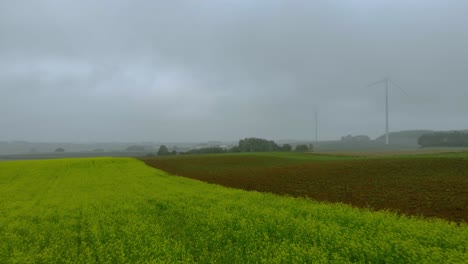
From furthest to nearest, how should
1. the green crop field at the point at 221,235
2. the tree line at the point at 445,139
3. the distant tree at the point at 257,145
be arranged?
the tree line at the point at 445,139, the distant tree at the point at 257,145, the green crop field at the point at 221,235

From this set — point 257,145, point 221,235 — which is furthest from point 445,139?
point 221,235

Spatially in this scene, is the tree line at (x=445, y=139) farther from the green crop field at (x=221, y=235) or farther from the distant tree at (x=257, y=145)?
the green crop field at (x=221, y=235)

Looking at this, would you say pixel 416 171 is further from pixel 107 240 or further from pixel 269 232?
pixel 107 240

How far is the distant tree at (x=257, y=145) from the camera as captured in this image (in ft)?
370

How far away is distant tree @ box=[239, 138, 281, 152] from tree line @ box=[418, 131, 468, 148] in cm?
5880

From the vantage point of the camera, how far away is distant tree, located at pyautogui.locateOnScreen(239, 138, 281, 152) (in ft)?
370

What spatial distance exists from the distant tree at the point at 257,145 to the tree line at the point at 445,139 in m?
58.8

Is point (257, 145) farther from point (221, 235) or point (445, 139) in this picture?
point (221, 235)

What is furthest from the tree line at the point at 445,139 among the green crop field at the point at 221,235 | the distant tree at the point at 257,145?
the green crop field at the point at 221,235

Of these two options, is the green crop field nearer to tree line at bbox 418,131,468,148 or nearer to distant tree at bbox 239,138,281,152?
distant tree at bbox 239,138,281,152

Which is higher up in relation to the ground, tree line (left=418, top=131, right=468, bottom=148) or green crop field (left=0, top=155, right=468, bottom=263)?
tree line (left=418, top=131, right=468, bottom=148)

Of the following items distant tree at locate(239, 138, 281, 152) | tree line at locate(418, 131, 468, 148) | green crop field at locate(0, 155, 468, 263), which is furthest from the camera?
tree line at locate(418, 131, 468, 148)

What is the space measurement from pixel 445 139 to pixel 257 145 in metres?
75.5

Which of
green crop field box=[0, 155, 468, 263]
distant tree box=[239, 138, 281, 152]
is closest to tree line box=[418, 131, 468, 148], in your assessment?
distant tree box=[239, 138, 281, 152]
